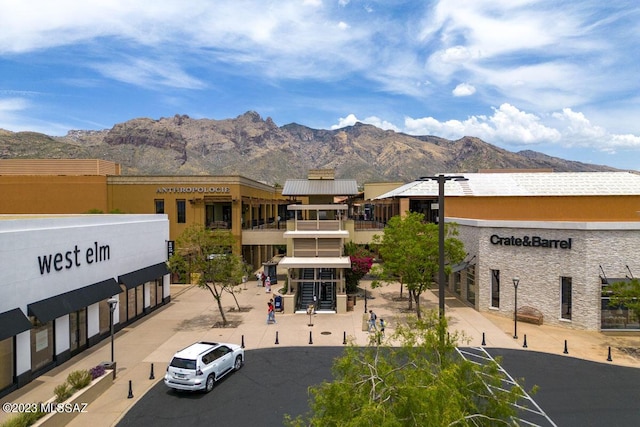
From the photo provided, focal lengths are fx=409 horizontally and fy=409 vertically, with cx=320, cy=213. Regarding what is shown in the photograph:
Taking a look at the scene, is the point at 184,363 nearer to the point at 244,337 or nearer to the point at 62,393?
the point at 62,393

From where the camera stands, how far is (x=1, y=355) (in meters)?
15.9

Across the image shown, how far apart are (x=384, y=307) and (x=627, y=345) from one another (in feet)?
48.5

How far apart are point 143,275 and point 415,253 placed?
59.5 ft

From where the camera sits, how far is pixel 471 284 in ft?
102

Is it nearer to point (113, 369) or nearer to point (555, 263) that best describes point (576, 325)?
point (555, 263)

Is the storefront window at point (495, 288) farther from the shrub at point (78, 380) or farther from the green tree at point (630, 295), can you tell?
the shrub at point (78, 380)

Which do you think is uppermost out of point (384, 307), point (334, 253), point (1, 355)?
point (334, 253)

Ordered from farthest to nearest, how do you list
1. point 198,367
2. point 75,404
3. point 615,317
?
1. point 615,317
2. point 198,367
3. point 75,404

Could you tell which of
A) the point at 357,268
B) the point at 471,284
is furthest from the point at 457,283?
the point at 357,268

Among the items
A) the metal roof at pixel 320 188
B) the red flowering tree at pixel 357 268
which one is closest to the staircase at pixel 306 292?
the red flowering tree at pixel 357 268

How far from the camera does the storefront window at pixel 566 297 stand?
2511 centimetres

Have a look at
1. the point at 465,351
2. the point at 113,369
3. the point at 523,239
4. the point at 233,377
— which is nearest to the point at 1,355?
the point at 113,369

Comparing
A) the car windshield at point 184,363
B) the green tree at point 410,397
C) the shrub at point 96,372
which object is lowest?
the shrub at point 96,372

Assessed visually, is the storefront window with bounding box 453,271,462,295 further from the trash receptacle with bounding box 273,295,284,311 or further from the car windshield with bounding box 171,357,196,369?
the car windshield with bounding box 171,357,196,369
